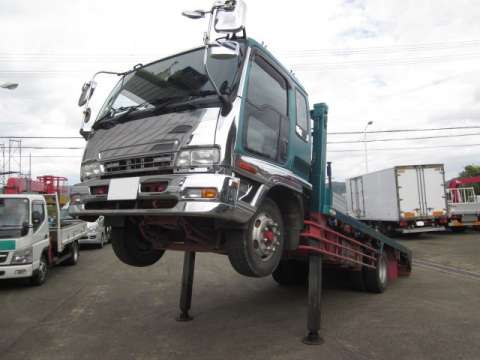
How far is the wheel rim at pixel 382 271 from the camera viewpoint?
672cm

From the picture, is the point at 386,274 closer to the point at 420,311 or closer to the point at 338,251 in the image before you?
the point at 420,311

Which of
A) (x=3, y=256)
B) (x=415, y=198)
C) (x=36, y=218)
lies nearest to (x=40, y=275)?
(x=3, y=256)

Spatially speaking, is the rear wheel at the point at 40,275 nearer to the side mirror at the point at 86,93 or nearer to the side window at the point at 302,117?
the side mirror at the point at 86,93

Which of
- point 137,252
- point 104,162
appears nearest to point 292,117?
point 104,162

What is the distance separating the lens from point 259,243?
349 centimetres

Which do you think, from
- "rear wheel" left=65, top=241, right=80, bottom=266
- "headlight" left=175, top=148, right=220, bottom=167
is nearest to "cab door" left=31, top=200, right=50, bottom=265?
"rear wheel" left=65, top=241, right=80, bottom=266

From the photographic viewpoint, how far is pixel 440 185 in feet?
52.5

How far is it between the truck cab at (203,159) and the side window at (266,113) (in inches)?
0.4

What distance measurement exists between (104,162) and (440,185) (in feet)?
51.1

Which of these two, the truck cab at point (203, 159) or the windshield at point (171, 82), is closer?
the truck cab at point (203, 159)

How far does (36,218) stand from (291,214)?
634 cm

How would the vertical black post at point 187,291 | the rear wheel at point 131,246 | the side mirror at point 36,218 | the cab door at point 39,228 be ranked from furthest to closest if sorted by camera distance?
1. the side mirror at point 36,218
2. the cab door at point 39,228
3. the vertical black post at point 187,291
4. the rear wheel at point 131,246

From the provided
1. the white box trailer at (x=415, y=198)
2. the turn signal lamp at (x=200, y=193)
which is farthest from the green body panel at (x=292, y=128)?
the white box trailer at (x=415, y=198)

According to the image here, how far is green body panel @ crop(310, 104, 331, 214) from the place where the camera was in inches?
186
